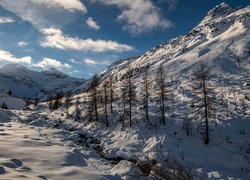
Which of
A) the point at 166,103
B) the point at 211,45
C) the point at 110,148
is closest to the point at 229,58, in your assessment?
the point at 211,45

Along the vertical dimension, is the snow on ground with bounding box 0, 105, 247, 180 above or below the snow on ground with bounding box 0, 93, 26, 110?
below

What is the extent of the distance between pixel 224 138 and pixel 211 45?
340 ft

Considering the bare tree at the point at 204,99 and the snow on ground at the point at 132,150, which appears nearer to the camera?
the snow on ground at the point at 132,150

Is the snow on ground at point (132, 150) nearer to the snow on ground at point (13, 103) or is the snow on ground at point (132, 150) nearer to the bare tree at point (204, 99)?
the bare tree at point (204, 99)

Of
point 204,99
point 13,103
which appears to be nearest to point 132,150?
point 204,99

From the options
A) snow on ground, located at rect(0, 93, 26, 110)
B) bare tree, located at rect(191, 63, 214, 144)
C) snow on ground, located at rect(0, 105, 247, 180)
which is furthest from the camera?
snow on ground, located at rect(0, 93, 26, 110)

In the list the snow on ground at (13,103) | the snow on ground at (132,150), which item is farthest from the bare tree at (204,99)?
the snow on ground at (13,103)

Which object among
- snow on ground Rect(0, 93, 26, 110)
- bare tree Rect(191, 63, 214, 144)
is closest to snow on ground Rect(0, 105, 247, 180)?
bare tree Rect(191, 63, 214, 144)

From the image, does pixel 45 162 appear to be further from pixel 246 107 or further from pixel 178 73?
pixel 178 73

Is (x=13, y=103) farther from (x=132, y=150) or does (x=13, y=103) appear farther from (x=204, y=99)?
(x=204, y=99)

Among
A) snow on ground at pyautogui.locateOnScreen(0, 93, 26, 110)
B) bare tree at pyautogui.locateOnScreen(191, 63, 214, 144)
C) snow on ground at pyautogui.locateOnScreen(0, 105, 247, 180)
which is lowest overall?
snow on ground at pyautogui.locateOnScreen(0, 105, 247, 180)

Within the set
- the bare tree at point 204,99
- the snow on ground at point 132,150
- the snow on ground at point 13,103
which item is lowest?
the snow on ground at point 132,150

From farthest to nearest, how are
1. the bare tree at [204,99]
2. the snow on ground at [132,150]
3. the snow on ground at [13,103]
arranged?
the snow on ground at [13,103]
the bare tree at [204,99]
the snow on ground at [132,150]

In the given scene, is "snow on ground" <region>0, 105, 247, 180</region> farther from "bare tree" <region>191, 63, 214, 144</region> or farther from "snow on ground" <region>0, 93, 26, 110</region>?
"snow on ground" <region>0, 93, 26, 110</region>
